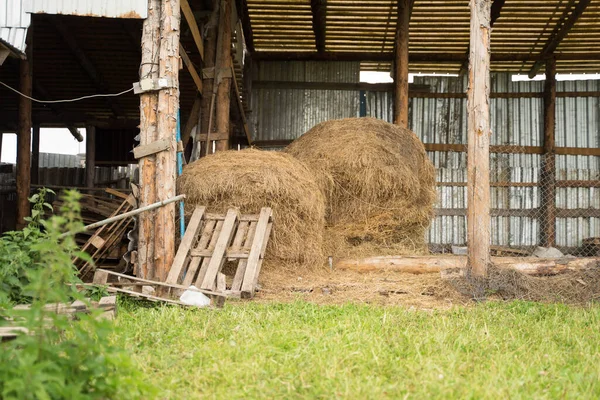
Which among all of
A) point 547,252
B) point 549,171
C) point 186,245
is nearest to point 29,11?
point 186,245

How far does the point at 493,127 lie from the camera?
15391 millimetres

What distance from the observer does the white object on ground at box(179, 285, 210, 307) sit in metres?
6.05

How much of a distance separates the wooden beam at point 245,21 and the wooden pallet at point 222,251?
6.84 m

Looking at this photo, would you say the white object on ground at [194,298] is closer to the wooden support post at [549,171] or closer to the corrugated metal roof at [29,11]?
the corrugated metal roof at [29,11]

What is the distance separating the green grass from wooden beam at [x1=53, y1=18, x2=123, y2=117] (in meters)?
8.17

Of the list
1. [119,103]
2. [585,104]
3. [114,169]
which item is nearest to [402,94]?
[585,104]

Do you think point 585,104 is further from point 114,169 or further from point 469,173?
point 114,169

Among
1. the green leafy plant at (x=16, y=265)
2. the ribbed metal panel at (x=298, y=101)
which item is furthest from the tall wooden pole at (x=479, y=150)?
the ribbed metal panel at (x=298, y=101)

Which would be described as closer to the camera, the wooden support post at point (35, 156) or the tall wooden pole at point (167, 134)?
the tall wooden pole at point (167, 134)

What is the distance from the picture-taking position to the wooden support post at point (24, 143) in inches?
409

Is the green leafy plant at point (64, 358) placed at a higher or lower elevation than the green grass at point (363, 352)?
higher

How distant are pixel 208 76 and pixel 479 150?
546cm

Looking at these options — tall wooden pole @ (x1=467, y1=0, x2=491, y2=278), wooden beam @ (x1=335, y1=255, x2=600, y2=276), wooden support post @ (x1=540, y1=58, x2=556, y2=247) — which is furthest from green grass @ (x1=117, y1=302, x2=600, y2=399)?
wooden support post @ (x1=540, y1=58, x2=556, y2=247)

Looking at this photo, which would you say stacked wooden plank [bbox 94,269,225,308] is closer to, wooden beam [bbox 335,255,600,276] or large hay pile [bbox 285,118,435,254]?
wooden beam [bbox 335,255,600,276]
